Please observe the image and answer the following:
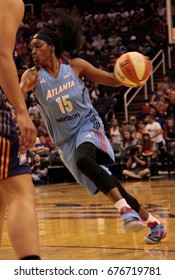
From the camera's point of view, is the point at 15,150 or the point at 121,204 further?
the point at 121,204

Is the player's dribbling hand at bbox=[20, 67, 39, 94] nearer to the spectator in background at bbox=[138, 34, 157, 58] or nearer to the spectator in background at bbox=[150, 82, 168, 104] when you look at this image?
the spectator in background at bbox=[150, 82, 168, 104]

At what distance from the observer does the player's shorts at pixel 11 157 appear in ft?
11.9

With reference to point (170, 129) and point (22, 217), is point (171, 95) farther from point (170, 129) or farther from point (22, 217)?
point (22, 217)

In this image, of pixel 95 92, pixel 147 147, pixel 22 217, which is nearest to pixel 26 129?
pixel 22 217

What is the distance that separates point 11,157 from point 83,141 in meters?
2.36


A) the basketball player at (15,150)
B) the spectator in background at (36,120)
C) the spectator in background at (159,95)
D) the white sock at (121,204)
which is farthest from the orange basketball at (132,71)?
the spectator in background at (159,95)

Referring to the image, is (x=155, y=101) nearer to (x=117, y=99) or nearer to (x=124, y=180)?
(x=117, y=99)

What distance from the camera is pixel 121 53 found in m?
20.8

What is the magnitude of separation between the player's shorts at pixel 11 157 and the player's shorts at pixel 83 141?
7.56ft

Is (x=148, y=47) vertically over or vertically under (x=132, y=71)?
under

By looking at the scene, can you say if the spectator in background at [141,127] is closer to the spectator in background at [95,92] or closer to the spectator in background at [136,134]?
the spectator in background at [136,134]

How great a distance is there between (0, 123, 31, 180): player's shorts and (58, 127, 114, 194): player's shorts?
2.31 m

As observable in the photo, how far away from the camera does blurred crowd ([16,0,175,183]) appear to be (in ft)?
51.8

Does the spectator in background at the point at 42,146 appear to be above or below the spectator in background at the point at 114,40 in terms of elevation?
below
